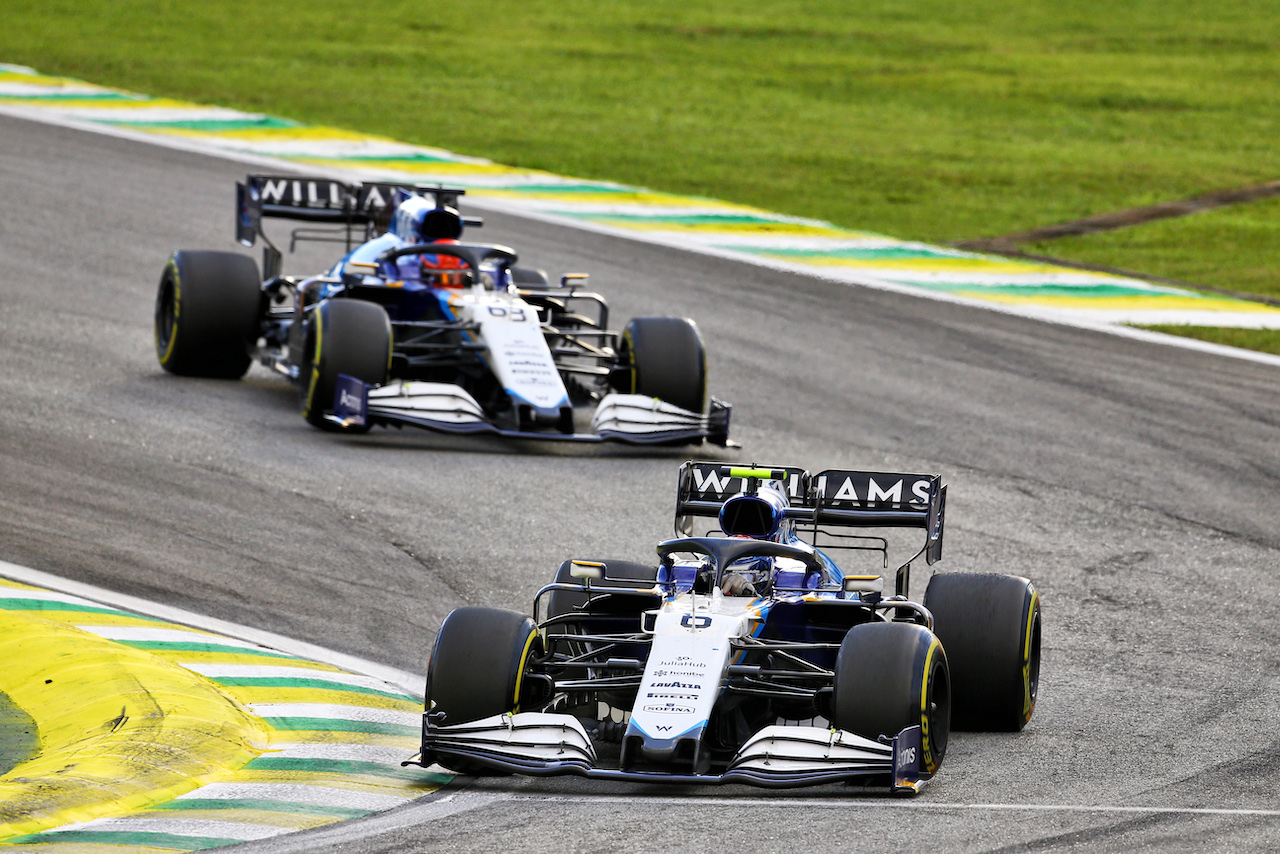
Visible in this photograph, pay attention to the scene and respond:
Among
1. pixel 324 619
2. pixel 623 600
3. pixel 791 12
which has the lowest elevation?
pixel 324 619

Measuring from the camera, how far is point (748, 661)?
918cm

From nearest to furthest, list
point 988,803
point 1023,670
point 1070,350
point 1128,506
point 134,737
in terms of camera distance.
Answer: point 988,803 → point 134,737 → point 1023,670 → point 1128,506 → point 1070,350

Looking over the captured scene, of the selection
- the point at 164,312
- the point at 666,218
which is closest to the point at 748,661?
the point at 164,312

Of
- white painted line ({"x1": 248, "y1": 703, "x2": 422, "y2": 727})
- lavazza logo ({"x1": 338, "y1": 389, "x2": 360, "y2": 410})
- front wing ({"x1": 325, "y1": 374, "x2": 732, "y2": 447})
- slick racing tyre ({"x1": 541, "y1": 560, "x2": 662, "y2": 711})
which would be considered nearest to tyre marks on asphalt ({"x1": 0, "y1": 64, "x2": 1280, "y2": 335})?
front wing ({"x1": 325, "y1": 374, "x2": 732, "y2": 447})

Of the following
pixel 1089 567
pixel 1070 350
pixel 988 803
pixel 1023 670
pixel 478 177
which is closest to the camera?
pixel 988 803

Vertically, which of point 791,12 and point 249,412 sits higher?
point 791,12

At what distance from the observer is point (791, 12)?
1922 inches

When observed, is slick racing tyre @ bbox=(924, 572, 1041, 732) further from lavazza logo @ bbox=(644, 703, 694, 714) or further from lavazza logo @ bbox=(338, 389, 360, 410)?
lavazza logo @ bbox=(338, 389, 360, 410)

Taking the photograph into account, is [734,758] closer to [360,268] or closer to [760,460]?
[760,460]

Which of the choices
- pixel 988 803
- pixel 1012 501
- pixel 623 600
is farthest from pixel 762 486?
pixel 1012 501

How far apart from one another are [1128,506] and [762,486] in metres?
6.02

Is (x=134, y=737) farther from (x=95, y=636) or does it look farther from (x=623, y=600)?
(x=623, y=600)

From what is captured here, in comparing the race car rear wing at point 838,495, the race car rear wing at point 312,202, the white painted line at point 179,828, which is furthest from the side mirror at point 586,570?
the race car rear wing at point 312,202

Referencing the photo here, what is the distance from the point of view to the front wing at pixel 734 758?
832 cm
